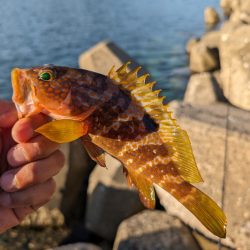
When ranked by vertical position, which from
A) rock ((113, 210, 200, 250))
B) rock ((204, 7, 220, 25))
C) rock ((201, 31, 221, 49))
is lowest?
rock ((204, 7, 220, 25))

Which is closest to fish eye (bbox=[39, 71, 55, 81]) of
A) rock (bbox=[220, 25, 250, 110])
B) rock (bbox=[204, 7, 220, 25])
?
rock (bbox=[220, 25, 250, 110])

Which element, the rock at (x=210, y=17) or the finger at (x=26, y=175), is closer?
the finger at (x=26, y=175)

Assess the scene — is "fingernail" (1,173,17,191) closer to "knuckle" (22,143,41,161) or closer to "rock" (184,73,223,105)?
"knuckle" (22,143,41,161)

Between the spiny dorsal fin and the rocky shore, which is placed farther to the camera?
the rocky shore

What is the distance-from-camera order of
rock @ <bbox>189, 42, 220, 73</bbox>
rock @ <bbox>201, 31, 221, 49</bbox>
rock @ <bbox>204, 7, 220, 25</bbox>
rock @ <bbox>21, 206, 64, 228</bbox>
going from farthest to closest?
rock @ <bbox>204, 7, 220, 25</bbox>, rock @ <bbox>201, 31, 221, 49</bbox>, rock @ <bbox>189, 42, 220, 73</bbox>, rock @ <bbox>21, 206, 64, 228</bbox>

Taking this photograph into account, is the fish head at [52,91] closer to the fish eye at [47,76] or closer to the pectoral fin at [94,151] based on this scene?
Answer: the fish eye at [47,76]

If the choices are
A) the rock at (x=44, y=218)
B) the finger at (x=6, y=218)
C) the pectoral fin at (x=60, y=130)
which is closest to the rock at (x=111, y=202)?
the rock at (x=44, y=218)
